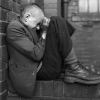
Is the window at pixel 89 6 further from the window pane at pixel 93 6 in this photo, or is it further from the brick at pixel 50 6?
the brick at pixel 50 6

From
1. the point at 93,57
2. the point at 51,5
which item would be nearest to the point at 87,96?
the point at 51,5

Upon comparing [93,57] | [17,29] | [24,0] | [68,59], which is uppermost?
[24,0]

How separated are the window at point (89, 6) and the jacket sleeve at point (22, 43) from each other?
3.74 meters

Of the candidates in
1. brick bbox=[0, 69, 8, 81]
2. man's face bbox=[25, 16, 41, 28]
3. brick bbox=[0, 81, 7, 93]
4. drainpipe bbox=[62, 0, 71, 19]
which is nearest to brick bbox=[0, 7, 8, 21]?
man's face bbox=[25, 16, 41, 28]

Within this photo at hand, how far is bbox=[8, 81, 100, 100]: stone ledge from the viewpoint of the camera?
3145 millimetres

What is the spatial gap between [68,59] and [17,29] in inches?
23.0

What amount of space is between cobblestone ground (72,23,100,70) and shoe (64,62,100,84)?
3375 mm

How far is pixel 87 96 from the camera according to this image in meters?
3.15

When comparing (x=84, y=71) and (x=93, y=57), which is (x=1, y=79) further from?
(x=93, y=57)

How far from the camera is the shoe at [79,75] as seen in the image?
10.1 feet

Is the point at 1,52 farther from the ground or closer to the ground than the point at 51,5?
closer to the ground

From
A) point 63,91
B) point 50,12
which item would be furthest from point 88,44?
point 63,91

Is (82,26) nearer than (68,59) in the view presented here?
No

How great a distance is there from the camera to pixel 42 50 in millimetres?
3125
